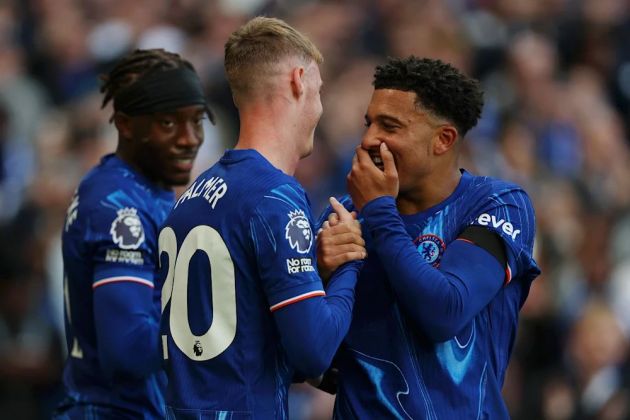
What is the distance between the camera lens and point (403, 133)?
4.18m

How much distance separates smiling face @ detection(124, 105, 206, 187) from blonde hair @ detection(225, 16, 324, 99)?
103 centimetres

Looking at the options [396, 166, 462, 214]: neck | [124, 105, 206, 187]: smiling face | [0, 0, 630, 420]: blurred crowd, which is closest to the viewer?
[396, 166, 462, 214]: neck

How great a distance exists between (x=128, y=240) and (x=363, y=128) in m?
5.15

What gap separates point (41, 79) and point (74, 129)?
1158 millimetres

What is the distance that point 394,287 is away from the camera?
3969 millimetres

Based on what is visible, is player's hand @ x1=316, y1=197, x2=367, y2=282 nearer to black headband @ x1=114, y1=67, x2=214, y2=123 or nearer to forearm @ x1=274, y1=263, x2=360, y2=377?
forearm @ x1=274, y1=263, x2=360, y2=377

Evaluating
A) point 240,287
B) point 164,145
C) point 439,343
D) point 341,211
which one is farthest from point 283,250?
point 164,145

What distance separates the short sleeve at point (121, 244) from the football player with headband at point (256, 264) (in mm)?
638

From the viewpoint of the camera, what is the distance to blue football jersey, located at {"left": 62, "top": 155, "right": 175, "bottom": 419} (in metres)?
4.80

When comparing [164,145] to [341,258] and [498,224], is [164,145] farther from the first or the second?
[498,224]

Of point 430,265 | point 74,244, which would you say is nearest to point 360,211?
point 430,265

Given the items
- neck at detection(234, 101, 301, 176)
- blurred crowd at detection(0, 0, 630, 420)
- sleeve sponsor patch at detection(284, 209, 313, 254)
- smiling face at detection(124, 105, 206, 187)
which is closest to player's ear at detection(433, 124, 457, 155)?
neck at detection(234, 101, 301, 176)

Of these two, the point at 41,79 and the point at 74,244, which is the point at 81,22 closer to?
the point at 41,79

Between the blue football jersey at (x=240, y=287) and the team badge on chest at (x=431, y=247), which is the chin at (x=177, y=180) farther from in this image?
the team badge on chest at (x=431, y=247)
